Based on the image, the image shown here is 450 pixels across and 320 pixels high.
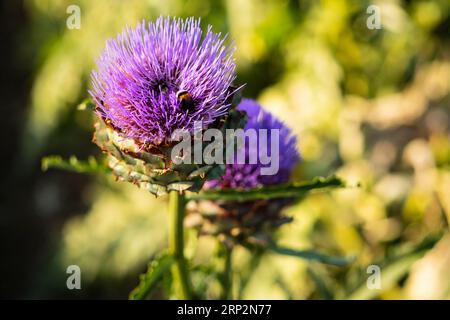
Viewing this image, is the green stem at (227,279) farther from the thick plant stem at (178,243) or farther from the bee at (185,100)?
the bee at (185,100)

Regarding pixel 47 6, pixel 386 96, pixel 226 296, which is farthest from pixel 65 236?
pixel 226 296

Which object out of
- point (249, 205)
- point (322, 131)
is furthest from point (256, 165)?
point (322, 131)

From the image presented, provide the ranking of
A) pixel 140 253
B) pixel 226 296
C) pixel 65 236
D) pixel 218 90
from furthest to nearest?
1. pixel 65 236
2. pixel 140 253
3. pixel 226 296
4. pixel 218 90

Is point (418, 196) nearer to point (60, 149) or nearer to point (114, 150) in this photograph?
point (114, 150)

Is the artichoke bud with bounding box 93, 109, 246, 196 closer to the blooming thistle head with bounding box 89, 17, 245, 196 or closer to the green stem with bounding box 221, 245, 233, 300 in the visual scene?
the blooming thistle head with bounding box 89, 17, 245, 196

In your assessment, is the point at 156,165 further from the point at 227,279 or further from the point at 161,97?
the point at 227,279

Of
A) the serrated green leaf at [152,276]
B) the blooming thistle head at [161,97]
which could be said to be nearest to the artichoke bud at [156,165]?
the blooming thistle head at [161,97]

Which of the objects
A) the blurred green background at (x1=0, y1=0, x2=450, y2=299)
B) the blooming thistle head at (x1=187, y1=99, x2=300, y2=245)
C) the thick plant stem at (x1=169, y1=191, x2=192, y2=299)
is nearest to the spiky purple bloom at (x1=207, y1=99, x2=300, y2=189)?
the blooming thistle head at (x1=187, y1=99, x2=300, y2=245)
